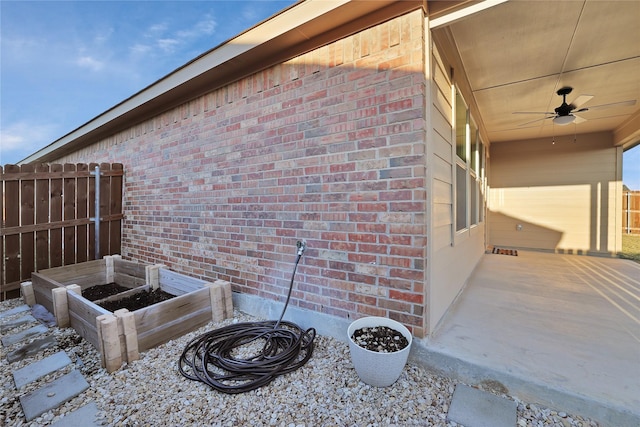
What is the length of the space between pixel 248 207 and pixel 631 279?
17.9 feet

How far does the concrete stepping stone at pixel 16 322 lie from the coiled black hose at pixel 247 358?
78.6 inches

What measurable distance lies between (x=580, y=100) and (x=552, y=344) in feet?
12.4

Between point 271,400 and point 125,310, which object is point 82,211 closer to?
point 125,310

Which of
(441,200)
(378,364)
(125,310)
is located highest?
(441,200)

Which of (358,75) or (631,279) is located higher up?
(358,75)

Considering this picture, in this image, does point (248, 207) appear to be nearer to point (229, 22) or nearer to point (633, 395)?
point (633, 395)

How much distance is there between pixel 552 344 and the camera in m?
1.94

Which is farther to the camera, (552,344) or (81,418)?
(552,344)

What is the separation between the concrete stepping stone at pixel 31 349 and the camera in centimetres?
209

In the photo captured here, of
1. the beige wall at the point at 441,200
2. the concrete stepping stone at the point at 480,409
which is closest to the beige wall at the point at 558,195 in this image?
the beige wall at the point at 441,200

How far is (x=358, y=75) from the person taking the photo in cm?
209

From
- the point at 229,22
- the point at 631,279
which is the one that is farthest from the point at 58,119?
the point at 631,279

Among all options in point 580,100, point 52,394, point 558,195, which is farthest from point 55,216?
point 558,195

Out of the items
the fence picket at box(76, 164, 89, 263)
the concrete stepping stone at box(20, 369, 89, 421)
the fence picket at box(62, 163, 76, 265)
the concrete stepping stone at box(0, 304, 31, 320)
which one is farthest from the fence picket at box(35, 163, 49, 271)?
the concrete stepping stone at box(20, 369, 89, 421)
